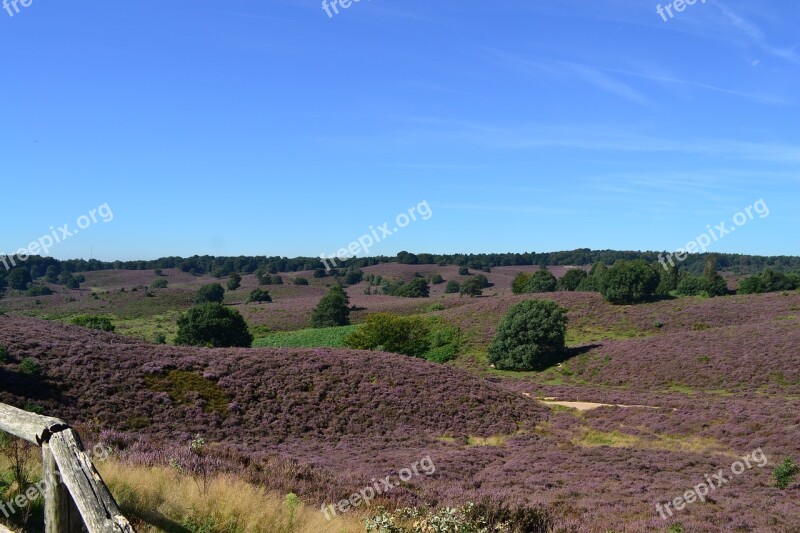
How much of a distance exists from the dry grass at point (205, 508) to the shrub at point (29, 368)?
653 inches

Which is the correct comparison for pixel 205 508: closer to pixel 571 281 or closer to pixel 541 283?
pixel 541 283

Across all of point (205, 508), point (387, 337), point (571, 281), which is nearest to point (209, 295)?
point (387, 337)

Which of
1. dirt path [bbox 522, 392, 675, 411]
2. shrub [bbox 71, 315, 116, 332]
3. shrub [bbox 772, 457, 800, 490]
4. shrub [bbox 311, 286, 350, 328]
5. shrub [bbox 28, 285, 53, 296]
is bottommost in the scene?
dirt path [bbox 522, 392, 675, 411]

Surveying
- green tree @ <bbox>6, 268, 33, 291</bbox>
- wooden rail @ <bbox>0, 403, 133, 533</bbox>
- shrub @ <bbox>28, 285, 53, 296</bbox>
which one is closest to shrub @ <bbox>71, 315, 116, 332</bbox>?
wooden rail @ <bbox>0, 403, 133, 533</bbox>

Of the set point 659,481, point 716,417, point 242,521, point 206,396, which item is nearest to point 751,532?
point 659,481

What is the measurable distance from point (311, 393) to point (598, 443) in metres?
13.8

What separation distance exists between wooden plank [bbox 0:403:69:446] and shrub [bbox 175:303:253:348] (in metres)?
52.9

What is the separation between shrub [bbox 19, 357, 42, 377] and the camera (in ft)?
71.1

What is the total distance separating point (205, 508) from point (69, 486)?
3.49 meters

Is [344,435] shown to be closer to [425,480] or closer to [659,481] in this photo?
[425,480]

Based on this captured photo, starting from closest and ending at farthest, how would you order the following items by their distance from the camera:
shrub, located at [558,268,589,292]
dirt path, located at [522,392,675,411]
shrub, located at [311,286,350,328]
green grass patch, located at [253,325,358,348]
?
dirt path, located at [522,392,675,411] < green grass patch, located at [253,325,358,348] < shrub, located at [311,286,350,328] < shrub, located at [558,268,589,292]

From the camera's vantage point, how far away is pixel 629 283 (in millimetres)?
77000

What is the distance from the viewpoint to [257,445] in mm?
20625

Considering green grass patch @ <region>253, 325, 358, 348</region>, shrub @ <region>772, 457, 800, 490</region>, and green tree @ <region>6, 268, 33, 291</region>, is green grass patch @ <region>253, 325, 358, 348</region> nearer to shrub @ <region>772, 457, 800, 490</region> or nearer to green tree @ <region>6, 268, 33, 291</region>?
→ shrub @ <region>772, 457, 800, 490</region>
